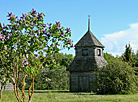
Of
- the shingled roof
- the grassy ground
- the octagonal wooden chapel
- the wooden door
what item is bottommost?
the grassy ground

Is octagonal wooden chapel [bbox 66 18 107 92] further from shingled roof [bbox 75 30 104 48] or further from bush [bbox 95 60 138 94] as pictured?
bush [bbox 95 60 138 94]

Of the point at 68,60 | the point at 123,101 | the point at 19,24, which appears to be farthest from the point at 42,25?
the point at 68,60

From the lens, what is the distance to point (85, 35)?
120 ft

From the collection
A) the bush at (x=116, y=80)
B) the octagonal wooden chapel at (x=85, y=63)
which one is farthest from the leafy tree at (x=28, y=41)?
the octagonal wooden chapel at (x=85, y=63)

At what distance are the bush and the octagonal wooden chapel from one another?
528 centimetres

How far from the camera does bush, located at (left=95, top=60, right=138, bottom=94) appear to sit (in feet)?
89.9

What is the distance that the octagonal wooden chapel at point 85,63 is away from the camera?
3409 cm

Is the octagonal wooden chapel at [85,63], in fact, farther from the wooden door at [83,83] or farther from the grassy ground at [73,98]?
the grassy ground at [73,98]

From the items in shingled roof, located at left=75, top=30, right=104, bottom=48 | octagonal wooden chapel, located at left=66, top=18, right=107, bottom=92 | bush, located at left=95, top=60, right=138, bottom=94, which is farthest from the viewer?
shingled roof, located at left=75, top=30, right=104, bottom=48

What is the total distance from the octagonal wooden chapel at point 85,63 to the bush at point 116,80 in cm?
528

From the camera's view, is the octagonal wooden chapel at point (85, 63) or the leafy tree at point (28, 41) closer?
the leafy tree at point (28, 41)

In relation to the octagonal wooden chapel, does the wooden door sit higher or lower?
lower

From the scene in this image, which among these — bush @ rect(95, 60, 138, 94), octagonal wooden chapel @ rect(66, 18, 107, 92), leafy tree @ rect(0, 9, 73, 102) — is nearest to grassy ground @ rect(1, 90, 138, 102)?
bush @ rect(95, 60, 138, 94)

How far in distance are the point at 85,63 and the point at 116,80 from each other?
27.1ft
